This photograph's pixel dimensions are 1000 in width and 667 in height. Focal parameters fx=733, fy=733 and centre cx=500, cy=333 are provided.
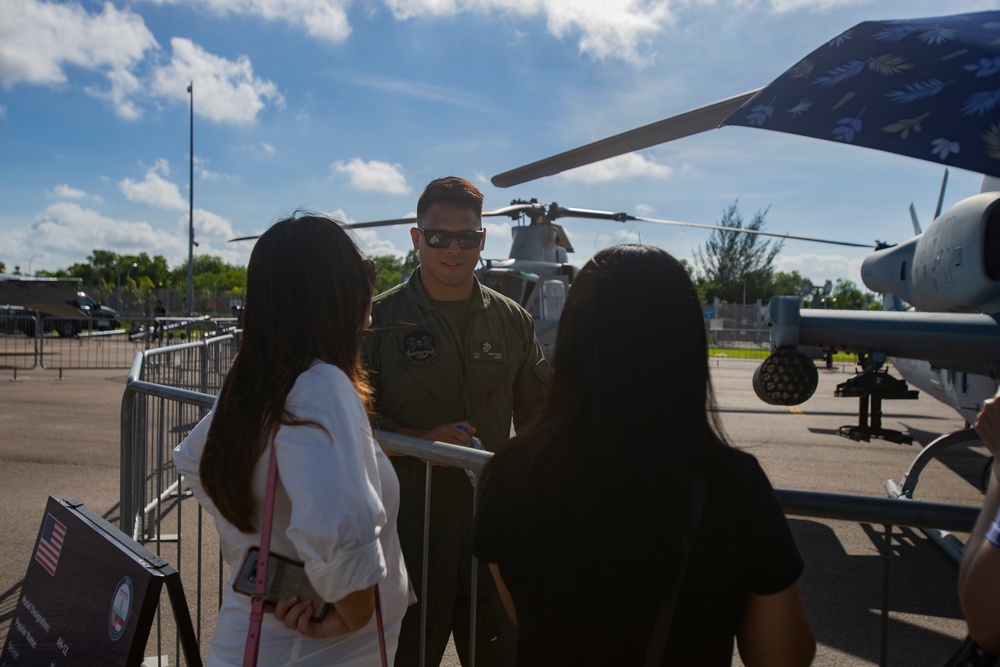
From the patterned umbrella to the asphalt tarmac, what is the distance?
1929 mm

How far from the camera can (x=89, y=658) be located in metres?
2.21

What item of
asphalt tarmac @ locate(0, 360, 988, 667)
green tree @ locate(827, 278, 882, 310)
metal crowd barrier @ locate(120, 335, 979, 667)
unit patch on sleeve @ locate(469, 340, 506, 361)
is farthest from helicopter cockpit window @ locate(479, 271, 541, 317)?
green tree @ locate(827, 278, 882, 310)

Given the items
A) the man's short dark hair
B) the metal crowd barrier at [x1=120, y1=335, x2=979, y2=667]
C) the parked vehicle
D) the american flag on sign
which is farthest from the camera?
the parked vehicle

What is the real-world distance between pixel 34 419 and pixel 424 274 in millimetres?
9998

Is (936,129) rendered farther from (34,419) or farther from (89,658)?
(34,419)

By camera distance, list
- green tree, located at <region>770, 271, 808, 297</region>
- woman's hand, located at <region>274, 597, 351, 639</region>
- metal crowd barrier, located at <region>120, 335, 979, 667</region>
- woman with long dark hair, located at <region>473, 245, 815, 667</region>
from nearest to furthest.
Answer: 1. woman with long dark hair, located at <region>473, 245, 815, 667</region>
2. woman's hand, located at <region>274, 597, 351, 639</region>
3. metal crowd barrier, located at <region>120, 335, 979, 667</region>
4. green tree, located at <region>770, 271, 808, 297</region>

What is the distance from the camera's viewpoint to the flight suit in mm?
2742

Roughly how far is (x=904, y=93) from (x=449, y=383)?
1.85 metres

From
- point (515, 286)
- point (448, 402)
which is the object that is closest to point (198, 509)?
point (448, 402)

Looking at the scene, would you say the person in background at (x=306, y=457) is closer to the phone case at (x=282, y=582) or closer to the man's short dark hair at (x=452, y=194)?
the phone case at (x=282, y=582)

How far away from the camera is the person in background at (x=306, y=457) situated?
5.06ft

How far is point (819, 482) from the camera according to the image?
27.8 feet

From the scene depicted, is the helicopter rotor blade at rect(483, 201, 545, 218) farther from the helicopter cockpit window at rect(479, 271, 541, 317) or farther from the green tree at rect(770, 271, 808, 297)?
the green tree at rect(770, 271, 808, 297)

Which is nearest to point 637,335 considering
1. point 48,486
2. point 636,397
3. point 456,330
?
point 636,397
